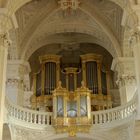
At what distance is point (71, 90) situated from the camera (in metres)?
19.6

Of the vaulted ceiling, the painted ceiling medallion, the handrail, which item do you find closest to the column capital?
the handrail

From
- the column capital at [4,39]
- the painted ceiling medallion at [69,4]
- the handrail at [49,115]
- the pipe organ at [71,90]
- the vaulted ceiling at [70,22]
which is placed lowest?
the handrail at [49,115]

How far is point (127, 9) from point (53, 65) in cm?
672

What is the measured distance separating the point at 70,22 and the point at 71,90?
3.50 m

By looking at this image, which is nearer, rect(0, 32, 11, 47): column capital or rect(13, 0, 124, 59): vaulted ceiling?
rect(0, 32, 11, 47): column capital

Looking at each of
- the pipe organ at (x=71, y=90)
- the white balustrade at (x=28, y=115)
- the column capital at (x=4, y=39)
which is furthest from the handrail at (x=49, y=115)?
the column capital at (x=4, y=39)

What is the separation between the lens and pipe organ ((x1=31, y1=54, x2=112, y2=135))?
16.7 m

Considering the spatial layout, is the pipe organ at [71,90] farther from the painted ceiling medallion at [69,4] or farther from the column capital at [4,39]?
the column capital at [4,39]

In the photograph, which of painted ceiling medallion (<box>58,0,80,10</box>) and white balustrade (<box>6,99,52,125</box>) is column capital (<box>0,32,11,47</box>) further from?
painted ceiling medallion (<box>58,0,80,10</box>)

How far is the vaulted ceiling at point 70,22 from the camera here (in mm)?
18203

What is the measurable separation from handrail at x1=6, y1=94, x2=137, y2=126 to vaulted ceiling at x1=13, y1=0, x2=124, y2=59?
3443 mm

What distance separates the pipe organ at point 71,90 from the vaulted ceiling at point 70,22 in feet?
4.80

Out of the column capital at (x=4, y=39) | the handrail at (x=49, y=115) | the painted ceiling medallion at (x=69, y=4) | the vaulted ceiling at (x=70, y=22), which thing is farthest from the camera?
the vaulted ceiling at (x=70, y=22)

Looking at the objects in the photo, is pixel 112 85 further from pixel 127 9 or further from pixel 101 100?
pixel 127 9
